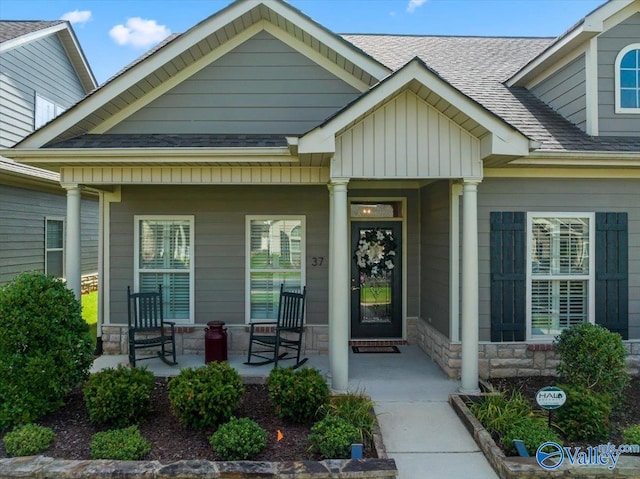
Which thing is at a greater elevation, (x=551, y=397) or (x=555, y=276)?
(x=555, y=276)

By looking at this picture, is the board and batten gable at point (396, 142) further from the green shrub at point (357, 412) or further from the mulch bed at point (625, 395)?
the mulch bed at point (625, 395)

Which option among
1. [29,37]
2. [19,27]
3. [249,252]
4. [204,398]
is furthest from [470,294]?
[19,27]

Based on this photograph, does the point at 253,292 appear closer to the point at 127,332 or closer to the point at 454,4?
the point at 127,332

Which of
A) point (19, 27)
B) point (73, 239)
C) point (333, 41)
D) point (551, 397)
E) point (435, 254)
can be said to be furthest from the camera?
point (19, 27)

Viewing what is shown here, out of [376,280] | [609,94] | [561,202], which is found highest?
[609,94]

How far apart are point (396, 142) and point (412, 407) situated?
280 centimetres

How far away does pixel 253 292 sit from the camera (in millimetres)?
6684

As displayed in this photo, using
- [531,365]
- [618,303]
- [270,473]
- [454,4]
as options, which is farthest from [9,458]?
[454,4]

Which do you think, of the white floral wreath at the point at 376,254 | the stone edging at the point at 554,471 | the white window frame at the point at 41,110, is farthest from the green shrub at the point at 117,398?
the white window frame at the point at 41,110

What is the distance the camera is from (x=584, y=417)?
401 centimetres

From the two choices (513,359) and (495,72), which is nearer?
(513,359)

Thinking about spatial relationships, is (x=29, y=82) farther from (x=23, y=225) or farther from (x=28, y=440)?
(x=28, y=440)

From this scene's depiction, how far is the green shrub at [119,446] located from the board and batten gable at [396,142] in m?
3.09

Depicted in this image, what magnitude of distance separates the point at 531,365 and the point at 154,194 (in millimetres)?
5572
